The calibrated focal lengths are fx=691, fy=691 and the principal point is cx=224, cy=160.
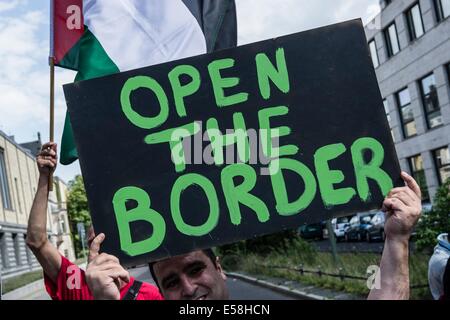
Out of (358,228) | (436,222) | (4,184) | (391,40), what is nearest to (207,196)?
(436,222)

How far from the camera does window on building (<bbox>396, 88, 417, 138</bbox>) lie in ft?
91.5

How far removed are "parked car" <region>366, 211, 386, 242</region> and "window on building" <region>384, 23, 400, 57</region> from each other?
6681 millimetres

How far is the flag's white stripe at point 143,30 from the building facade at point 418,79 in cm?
2026

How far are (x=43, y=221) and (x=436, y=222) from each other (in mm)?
8380

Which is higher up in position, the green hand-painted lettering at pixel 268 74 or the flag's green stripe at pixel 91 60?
the flag's green stripe at pixel 91 60

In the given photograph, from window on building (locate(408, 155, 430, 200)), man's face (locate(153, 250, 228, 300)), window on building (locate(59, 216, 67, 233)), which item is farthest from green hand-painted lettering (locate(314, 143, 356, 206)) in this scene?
window on building (locate(59, 216, 67, 233))

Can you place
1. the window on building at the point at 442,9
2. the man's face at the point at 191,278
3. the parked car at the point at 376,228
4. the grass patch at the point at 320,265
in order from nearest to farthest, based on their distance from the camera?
the man's face at the point at 191,278, the grass patch at the point at 320,265, the window on building at the point at 442,9, the parked car at the point at 376,228

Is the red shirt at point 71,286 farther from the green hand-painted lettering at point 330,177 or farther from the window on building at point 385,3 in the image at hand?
the window on building at point 385,3

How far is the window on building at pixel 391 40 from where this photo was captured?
28.2 metres

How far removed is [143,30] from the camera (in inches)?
177

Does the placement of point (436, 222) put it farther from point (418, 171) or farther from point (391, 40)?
point (391, 40)

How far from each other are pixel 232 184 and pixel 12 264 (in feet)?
162

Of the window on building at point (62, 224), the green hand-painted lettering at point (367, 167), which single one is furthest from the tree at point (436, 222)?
the window on building at point (62, 224)
